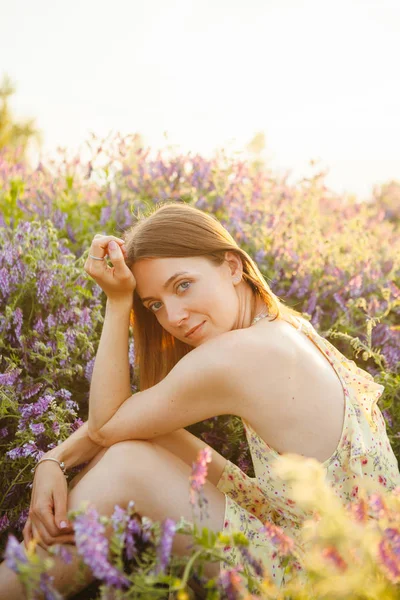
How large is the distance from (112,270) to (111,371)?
35 cm

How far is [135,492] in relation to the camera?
Result: 2.08 meters

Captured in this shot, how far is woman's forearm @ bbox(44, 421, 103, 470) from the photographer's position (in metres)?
2.29

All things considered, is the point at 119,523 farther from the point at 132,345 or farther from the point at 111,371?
the point at 132,345

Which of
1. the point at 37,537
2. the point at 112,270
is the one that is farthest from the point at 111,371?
the point at 37,537

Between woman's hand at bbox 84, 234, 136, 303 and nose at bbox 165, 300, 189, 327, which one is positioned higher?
woman's hand at bbox 84, 234, 136, 303

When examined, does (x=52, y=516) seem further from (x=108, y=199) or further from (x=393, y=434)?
(x=108, y=199)

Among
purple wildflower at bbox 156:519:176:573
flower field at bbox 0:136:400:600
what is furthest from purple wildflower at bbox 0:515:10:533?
purple wildflower at bbox 156:519:176:573

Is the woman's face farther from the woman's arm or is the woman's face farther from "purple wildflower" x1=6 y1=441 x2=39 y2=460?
"purple wildflower" x1=6 y1=441 x2=39 y2=460

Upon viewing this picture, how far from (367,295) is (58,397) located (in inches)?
70.3

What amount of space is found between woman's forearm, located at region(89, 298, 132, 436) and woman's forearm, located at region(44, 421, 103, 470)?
2.1 inches

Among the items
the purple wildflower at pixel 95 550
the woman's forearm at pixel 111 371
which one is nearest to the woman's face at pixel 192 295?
the woman's forearm at pixel 111 371

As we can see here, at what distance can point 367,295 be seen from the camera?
3.65 metres

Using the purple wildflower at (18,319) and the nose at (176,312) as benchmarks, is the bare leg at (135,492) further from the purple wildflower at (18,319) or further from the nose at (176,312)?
the purple wildflower at (18,319)

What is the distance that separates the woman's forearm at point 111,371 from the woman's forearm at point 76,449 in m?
0.05
